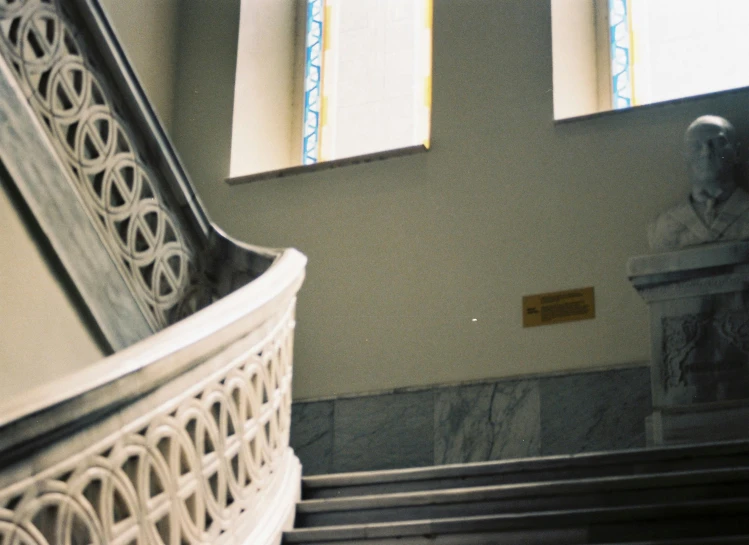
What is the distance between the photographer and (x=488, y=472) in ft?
17.0

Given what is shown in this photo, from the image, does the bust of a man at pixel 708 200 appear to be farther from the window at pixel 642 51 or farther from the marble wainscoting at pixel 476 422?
the window at pixel 642 51

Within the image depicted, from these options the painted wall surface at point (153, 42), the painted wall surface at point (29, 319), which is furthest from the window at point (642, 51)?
the painted wall surface at point (29, 319)

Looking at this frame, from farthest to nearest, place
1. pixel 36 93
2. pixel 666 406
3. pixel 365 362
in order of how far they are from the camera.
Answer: pixel 365 362
pixel 666 406
pixel 36 93

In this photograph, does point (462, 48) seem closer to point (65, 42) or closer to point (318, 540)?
point (65, 42)

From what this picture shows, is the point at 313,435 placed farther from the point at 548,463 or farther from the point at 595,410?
the point at 548,463

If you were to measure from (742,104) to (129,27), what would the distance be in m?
4.34

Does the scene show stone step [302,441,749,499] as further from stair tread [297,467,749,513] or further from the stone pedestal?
the stone pedestal

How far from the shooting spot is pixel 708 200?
22.5 ft

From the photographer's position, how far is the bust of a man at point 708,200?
22.0 ft

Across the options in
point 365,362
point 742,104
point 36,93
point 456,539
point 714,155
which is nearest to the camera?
point 456,539

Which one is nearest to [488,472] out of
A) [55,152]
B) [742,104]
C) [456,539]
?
[456,539]

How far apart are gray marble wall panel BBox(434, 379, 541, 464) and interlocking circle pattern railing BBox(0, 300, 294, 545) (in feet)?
9.01

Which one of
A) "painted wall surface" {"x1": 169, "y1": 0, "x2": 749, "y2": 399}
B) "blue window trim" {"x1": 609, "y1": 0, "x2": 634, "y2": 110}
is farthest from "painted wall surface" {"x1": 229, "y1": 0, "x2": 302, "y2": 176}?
"blue window trim" {"x1": 609, "y1": 0, "x2": 634, "y2": 110}

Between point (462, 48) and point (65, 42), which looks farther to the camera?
point (462, 48)
